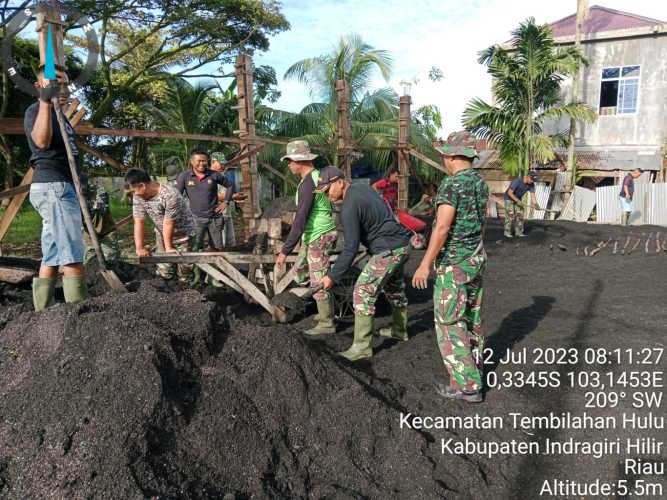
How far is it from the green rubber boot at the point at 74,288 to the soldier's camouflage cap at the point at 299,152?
1.86 m

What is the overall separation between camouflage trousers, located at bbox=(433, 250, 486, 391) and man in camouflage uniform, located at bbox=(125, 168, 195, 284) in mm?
2481

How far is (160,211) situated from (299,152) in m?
1.51

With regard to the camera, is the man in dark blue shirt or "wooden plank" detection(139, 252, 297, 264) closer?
"wooden plank" detection(139, 252, 297, 264)

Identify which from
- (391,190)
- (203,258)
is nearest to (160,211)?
(203,258)

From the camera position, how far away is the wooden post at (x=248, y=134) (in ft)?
21.1

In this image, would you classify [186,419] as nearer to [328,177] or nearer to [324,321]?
A: [328,177]

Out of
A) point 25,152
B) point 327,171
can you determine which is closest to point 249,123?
point 327,171

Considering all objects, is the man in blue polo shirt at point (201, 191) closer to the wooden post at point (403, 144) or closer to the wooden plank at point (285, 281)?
the wooden plank at point (285, 281)

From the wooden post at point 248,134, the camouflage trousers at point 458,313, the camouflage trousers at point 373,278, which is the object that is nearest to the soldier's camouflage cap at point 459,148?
the camouflage trousers at point 458,313

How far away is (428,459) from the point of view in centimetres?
265

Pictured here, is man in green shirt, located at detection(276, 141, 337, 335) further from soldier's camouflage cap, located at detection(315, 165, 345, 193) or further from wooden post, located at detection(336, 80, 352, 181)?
wooden post, located at detection(336, 80, 352, 181)

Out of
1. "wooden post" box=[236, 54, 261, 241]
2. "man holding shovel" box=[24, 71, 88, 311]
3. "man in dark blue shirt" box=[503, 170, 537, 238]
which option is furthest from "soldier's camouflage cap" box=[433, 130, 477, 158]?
"man in dark blue shirt" box=[503, 170, 537, 238]

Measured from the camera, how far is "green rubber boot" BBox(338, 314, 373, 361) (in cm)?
389

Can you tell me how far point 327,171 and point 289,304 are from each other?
115 centimetres
